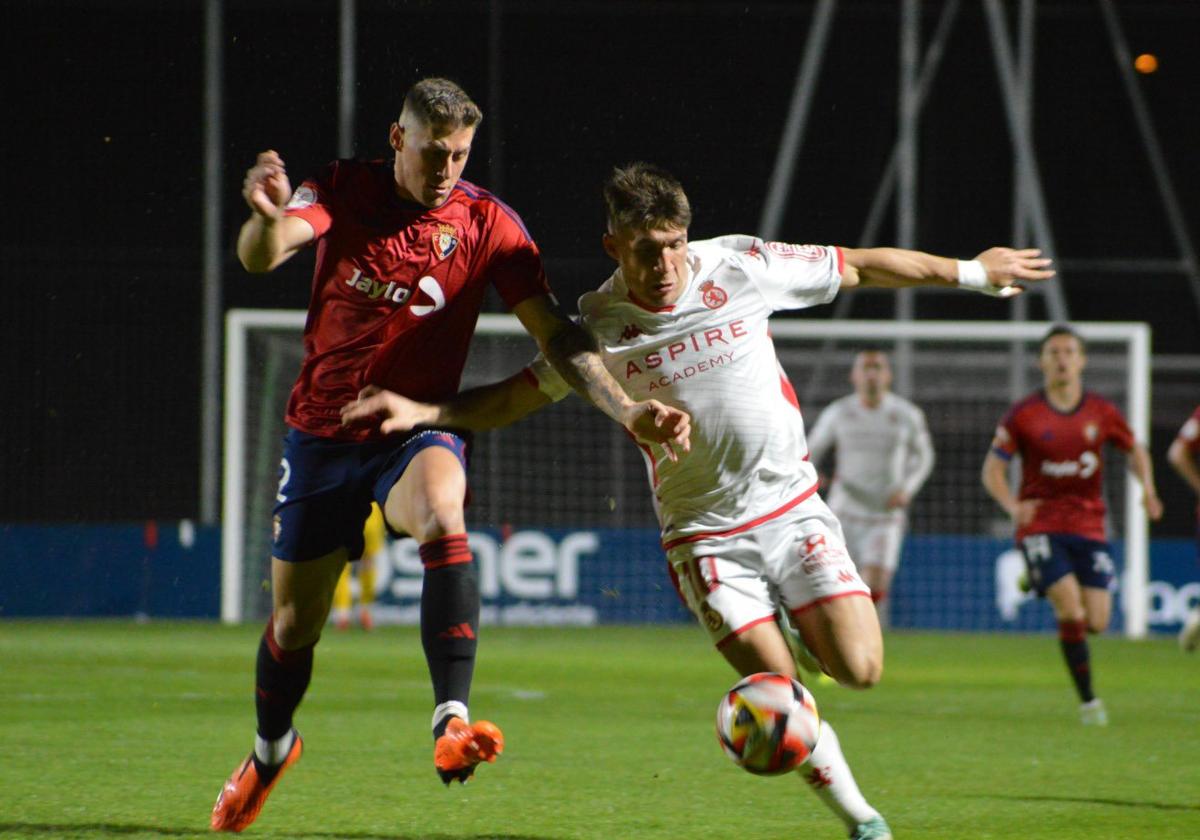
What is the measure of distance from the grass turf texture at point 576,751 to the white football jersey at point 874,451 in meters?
1.37

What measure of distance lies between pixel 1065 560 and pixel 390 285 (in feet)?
18.9

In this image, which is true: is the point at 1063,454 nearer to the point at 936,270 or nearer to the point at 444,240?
the point at 936,270

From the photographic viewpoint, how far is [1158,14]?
27344 mm

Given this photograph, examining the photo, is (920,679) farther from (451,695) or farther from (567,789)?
(451,695)

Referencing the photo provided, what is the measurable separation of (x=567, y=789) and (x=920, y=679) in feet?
20.6

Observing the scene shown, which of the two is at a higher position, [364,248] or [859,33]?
[859,33]

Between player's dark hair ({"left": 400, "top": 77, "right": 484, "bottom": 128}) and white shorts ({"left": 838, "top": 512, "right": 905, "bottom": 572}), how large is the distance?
9.42 m

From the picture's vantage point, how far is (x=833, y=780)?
5086 millimetres

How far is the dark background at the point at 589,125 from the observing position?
24562 mm

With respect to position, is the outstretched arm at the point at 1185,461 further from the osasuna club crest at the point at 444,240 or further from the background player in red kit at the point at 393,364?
the osasuna club crest at the point at 444,240

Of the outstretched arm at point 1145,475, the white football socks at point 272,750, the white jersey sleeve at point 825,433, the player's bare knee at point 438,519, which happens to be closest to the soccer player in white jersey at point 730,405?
the player's bare knee at point 438,519

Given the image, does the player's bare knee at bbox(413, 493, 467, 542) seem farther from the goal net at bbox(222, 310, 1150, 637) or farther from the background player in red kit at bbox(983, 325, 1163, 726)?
the goal net at bbox(222, 310, 1150, 637)

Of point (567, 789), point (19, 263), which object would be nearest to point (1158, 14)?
point (19, 263)

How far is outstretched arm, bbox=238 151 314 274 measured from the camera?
15.8ft
